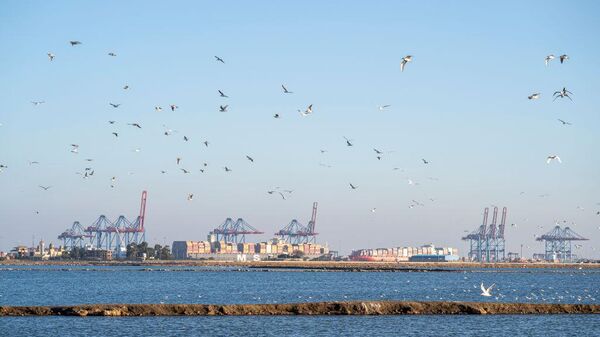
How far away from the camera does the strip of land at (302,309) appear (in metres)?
56.9

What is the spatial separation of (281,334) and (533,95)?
19.4 metres

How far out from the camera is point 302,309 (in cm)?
5900

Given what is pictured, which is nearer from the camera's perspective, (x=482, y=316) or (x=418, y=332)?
(x=418, y=332)

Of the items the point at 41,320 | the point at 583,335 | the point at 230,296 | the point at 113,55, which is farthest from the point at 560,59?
the point at 230,296

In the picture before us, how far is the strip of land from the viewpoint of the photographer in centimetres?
5691

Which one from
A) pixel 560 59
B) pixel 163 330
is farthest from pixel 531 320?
pixel 163 330

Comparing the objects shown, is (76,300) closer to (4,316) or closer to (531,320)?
(4,316)

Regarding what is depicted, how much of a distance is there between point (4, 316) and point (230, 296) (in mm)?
34263

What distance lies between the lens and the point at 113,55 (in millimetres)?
52969

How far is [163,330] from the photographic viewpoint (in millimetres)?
49750

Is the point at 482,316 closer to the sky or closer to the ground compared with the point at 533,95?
closer to the ground

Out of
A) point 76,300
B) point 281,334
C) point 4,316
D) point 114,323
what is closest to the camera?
point 281,334

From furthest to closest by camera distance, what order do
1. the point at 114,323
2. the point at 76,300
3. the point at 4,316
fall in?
the point at 76,300 → the point at 4,316 → the point at 114,323

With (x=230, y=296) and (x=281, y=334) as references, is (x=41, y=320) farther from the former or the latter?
(x=230, y=296)
